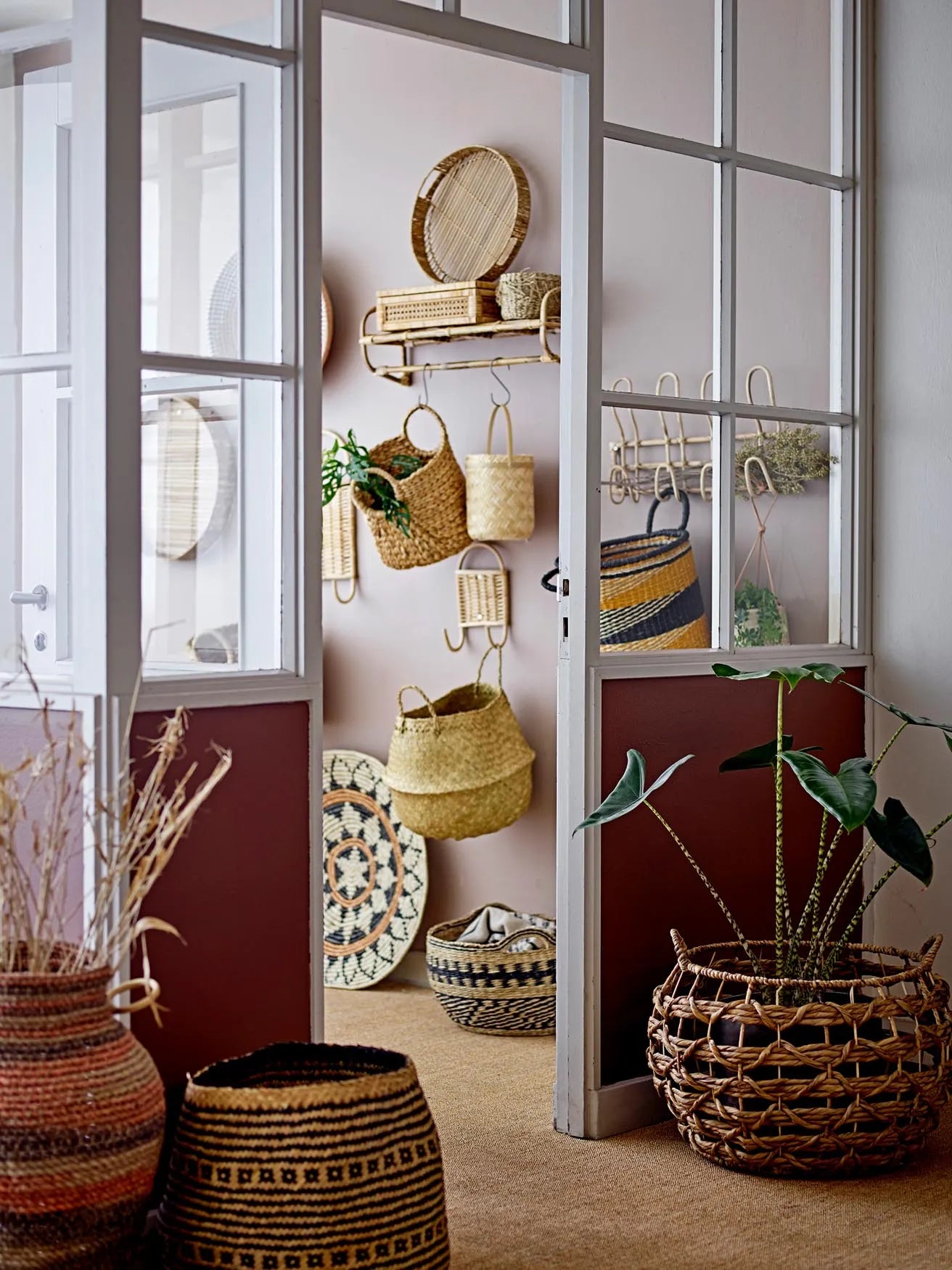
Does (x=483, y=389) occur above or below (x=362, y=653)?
above

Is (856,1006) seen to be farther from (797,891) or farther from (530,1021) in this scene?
(530,1021)

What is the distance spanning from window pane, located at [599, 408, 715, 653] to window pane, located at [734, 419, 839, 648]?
95 millimetres

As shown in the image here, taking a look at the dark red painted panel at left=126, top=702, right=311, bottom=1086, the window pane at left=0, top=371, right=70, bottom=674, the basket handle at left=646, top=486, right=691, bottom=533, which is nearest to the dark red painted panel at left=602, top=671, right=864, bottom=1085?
the basket handle at left=646, top=486, right=691, bottom=533

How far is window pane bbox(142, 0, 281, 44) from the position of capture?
107 inches

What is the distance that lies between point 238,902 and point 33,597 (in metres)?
0.62

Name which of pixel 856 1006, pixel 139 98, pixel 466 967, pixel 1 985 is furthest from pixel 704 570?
pixel 1 985

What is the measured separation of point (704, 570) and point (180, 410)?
134 cm

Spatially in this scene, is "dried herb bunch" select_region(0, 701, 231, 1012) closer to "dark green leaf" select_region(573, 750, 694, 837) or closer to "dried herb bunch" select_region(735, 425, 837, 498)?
"dark green leaf" select_region(573, 750, 694, 837)

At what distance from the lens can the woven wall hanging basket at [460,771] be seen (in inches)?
173

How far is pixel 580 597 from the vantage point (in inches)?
133

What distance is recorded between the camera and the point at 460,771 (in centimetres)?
439

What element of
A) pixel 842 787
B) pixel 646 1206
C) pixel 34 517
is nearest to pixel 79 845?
pixel 34 517

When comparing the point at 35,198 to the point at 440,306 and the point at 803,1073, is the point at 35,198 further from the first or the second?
the point at 803,1073

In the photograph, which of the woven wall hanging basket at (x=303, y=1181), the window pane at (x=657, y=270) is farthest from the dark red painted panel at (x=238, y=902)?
the window pane at (x=657, y=270)
